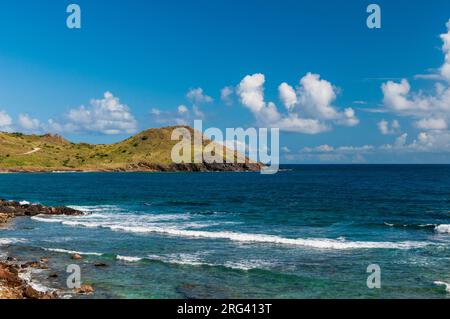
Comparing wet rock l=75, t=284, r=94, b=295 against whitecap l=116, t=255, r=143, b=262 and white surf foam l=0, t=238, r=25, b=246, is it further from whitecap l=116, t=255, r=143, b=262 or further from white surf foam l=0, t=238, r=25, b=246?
white surf foam l=0, t=238, r=25, b=246

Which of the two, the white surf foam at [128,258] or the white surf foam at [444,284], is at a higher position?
the white surf foam at [128,258]

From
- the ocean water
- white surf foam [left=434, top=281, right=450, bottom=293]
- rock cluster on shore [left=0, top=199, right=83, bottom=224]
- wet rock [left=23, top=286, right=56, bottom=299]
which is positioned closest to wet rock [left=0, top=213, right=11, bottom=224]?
rock cluster on shore [left=0, top=199, right=83, bottom=224]

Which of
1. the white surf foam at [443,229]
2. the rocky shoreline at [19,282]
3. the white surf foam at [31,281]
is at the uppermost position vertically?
the rocky shoreline at [19,282]

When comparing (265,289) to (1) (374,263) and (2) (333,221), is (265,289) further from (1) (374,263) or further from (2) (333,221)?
(2) (333,221)

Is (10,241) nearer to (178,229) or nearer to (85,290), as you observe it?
(178,229)

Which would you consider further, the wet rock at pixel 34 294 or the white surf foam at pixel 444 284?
the white surf foam at pixel 444 284

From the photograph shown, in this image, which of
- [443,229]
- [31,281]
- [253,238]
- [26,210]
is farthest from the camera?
[26,210]

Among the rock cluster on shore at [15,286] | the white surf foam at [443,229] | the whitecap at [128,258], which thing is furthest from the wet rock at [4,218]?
the white surf foam at [443,229]

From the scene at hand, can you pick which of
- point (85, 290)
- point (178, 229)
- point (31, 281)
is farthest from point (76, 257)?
point (178, 229)

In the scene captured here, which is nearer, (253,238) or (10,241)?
(10,241)

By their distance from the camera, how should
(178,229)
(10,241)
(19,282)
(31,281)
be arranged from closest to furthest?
1. (19,282)
2. (31,281)
3. (10,241)
4. (178,229)

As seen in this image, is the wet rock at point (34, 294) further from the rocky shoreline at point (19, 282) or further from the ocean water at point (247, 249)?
the ocean water at point (247, 249)

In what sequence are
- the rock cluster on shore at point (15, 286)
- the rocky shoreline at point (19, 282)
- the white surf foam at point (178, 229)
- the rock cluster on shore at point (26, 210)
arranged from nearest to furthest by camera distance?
the rock cluster on shore at point (15, 286)
the rocky shoreline at point (19, 282)
the white surf foam at point (178, 229)
the rock cluster on shore at point (26, 210)
